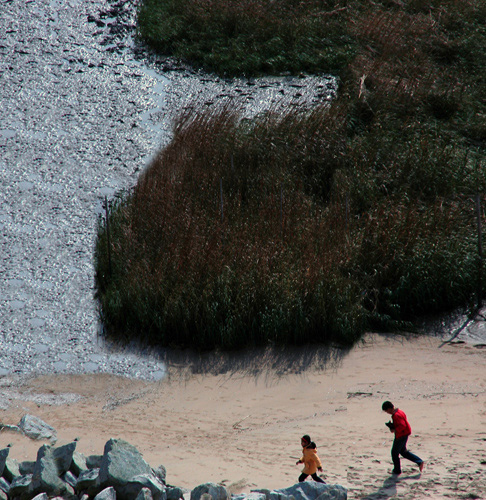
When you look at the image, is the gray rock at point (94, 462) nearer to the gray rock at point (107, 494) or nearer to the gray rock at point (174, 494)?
the gray rock at point (107, 494)

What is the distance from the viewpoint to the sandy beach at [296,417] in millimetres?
7738

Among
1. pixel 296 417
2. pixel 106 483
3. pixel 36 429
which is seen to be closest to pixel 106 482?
pixel 106 483

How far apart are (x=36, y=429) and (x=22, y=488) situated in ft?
7.59

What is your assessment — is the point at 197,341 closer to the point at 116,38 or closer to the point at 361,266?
the point at 361,266

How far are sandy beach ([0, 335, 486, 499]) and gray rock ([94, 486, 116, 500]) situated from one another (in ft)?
3.32

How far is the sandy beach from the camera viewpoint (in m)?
7.74

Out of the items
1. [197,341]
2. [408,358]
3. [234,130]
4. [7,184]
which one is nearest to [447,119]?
[234,130]

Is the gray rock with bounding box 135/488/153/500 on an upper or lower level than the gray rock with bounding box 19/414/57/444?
upper

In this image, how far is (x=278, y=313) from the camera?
37.1 feet

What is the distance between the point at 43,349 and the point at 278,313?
3755mm

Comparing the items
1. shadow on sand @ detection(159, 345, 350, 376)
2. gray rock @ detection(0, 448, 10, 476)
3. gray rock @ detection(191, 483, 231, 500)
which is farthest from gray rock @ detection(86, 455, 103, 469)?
shadow on sand @ detection(159, 345, 350, 376)

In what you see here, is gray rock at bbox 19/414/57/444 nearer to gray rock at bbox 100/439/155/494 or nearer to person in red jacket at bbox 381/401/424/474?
gray rock at bbox 100/439/155/494

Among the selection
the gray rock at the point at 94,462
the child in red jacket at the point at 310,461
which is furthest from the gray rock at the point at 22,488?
the child in red jacket at the point at 310,461

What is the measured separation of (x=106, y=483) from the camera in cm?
692
